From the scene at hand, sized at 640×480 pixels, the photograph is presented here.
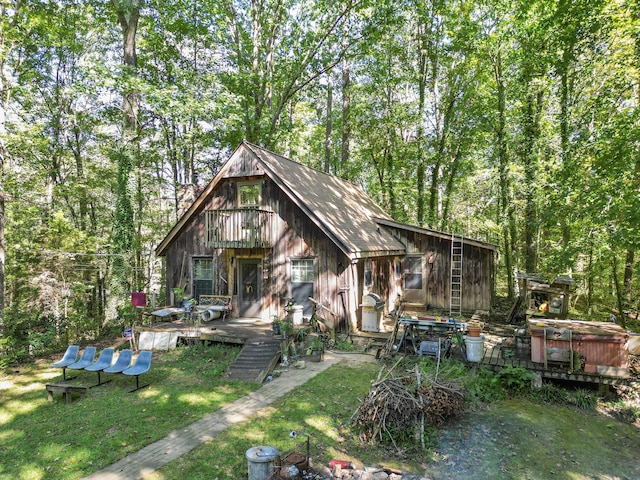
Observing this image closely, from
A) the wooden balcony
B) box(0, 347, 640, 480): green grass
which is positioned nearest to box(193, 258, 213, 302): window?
the wooden balcony

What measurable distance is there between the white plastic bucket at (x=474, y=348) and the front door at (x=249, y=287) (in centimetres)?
754

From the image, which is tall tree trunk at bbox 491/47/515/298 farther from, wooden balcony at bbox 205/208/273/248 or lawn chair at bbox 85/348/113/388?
lawn chair at bbox 85/348/113/388

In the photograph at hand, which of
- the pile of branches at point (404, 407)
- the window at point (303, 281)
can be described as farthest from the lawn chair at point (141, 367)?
the window at point (303, 281)

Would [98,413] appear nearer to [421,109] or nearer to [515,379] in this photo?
[515,379]

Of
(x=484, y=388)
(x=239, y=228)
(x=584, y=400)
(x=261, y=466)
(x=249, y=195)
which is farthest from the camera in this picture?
(x=249, y=195)

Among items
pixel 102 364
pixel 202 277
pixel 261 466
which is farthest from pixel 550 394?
pixel 202 277

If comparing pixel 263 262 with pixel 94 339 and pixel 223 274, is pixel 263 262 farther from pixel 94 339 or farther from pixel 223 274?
pixel 94 339

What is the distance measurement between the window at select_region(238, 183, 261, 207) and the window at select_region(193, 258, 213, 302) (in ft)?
8.89

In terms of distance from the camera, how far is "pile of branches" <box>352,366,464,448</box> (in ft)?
20.3

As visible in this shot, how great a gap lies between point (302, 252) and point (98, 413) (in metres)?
7.48

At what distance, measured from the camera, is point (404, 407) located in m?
6.25

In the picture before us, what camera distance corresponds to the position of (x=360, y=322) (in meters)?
13.0

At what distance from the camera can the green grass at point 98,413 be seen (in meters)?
5.87

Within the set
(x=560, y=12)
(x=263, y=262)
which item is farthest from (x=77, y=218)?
(x=560, y=12)
